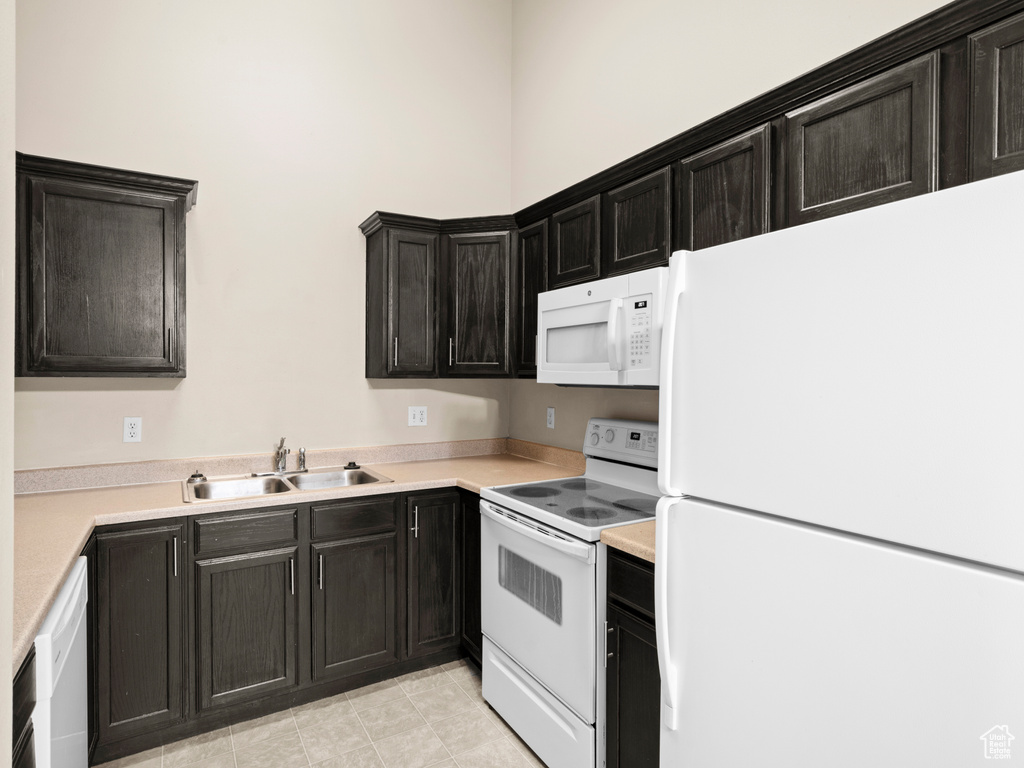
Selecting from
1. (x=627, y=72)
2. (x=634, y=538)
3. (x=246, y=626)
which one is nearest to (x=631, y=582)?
(x=634, y=538)

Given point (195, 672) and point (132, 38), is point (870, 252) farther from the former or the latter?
point (132, 38)

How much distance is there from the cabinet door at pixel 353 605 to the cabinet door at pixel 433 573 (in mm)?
95

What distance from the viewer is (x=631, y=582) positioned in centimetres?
170

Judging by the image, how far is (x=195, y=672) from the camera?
7.19 ft

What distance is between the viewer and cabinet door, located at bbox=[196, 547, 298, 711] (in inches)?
86.7

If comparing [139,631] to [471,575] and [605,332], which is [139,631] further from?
[605,332]

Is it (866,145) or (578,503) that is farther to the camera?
(578,503)

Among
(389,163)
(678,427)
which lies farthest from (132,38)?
(678,427)

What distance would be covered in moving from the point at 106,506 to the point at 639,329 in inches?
81.6

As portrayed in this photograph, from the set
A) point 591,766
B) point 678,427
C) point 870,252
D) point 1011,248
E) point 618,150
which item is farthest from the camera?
point 618,150

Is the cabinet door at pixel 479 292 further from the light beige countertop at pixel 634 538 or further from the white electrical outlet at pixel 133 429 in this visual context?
the white electrical outlet at pixel 133 429

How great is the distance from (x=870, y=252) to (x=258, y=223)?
8.82 feet

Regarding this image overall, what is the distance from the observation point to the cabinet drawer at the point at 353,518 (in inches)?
94.1

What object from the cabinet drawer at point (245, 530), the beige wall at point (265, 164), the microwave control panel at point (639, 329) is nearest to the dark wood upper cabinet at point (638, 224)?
the microwave control panel at point (639, 329)
